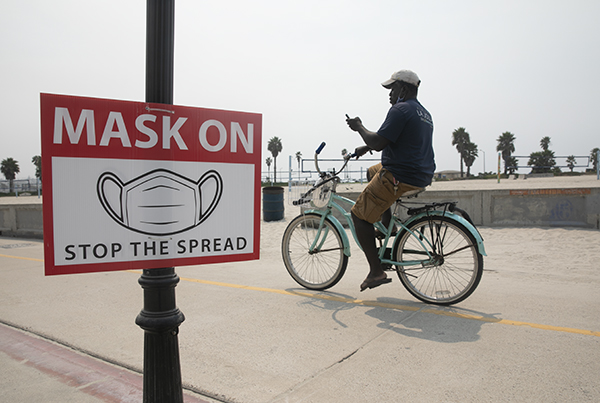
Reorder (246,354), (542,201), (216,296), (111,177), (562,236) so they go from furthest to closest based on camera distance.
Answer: (542,201) < (562,236) < (216,296) < (246,354) < (111,177)

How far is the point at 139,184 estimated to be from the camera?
185 cm

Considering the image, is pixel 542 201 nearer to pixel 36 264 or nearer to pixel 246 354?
pixel 246 354

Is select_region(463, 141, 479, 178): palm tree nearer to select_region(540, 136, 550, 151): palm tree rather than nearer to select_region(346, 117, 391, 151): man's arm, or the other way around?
select_region(540, 136, 550, 151): palm tree

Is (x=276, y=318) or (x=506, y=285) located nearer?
(x=276, y=318)

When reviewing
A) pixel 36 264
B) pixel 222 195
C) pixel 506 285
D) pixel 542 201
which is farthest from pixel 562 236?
pixel 36 264

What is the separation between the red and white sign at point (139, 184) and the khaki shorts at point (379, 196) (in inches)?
78.1

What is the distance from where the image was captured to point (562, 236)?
8461 millimetres

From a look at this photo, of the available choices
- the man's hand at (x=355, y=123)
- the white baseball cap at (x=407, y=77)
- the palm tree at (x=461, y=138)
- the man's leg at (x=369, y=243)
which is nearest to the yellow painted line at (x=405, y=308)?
the man's leg at (x=369, y=243)

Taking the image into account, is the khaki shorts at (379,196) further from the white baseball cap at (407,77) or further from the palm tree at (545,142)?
the palm tree at (545,142)

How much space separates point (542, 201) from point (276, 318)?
Answer: 869 centimetres

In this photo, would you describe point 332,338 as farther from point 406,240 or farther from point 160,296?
point 160,296

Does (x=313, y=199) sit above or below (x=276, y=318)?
above

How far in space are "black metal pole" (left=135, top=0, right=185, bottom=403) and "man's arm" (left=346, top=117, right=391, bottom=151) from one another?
2.20m

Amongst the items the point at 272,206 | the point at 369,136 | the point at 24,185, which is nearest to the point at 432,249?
the point at 369,136
